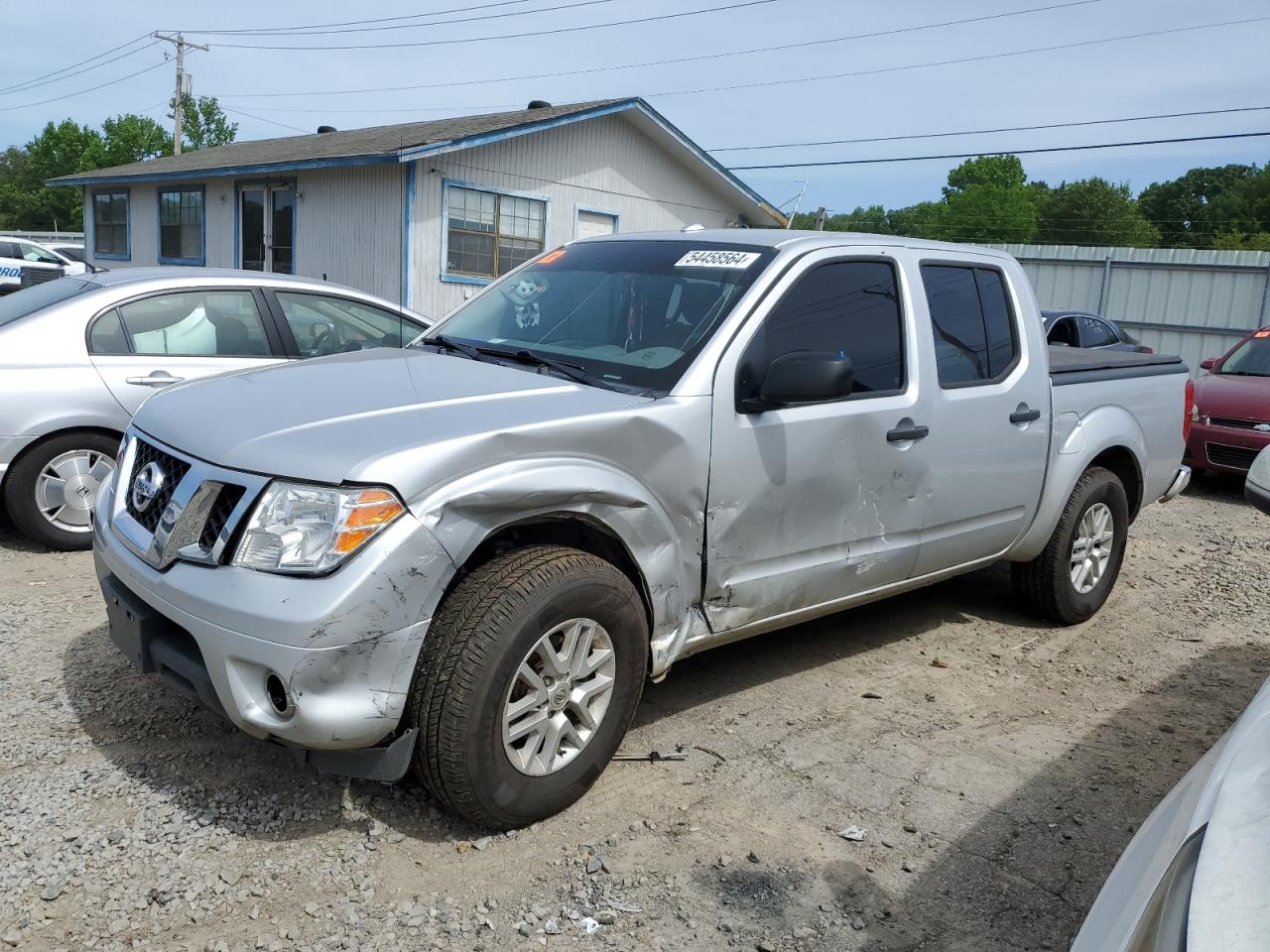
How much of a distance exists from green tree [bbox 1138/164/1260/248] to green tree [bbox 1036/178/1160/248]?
1.31 metres

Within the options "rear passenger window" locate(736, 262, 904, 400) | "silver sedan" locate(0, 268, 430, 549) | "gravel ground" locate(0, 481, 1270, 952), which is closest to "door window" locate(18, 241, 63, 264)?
"silver sedan" locate(0, 268, 430, 549)

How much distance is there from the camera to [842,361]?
11.8ft

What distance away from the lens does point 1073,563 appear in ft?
18.4

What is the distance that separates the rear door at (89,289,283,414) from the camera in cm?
591

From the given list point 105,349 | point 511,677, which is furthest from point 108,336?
point 511,677

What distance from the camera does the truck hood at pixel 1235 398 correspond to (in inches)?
397

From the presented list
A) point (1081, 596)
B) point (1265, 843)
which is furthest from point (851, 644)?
point (1265, 843)

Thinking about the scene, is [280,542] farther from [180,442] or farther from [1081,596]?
[1081,596]

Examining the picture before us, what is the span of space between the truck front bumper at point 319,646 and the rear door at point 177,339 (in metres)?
3.22

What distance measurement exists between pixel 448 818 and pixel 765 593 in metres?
1.38

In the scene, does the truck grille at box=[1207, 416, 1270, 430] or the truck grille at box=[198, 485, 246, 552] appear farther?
the truck grille at box=[1207, 416, 1270, 430]

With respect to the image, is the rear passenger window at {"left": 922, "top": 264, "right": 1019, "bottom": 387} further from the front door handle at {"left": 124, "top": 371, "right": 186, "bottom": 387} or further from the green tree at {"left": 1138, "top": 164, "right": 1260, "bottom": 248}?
the green tree at {"left": 1138, "top": 164, "right": 1260, "bottom": 248}

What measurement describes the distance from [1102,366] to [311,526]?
14.4 ft

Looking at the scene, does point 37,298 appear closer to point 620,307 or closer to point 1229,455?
point 620,307
